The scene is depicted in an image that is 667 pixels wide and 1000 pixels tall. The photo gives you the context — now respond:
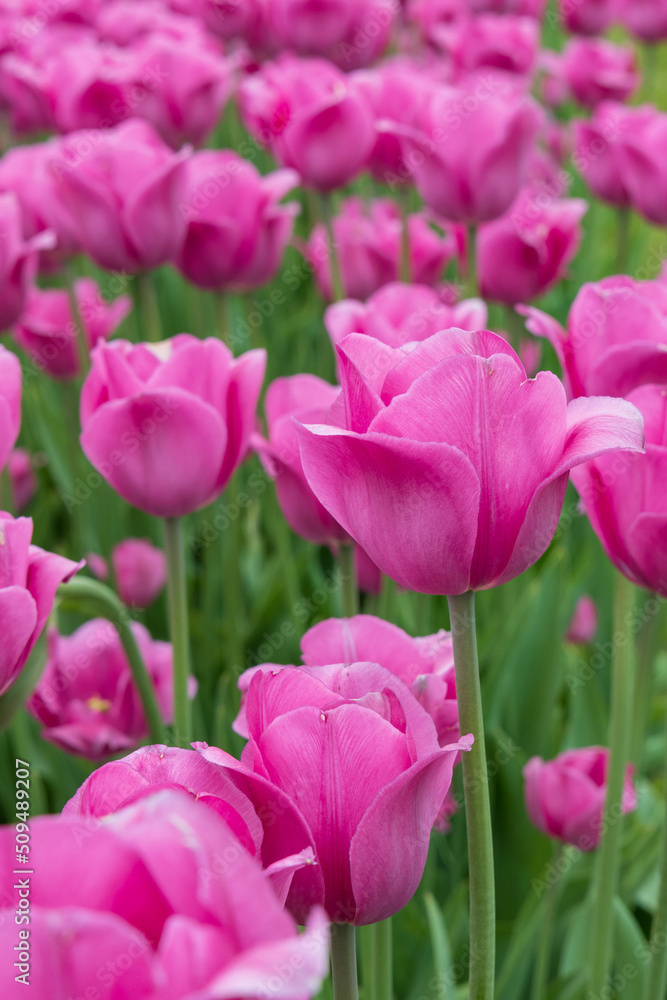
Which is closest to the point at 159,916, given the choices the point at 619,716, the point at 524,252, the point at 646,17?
the point at 619,716

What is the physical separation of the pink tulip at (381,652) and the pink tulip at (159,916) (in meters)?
0.22

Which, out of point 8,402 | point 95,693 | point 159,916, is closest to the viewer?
point 159,916

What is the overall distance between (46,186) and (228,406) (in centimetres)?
54

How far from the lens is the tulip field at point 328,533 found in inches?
13.4

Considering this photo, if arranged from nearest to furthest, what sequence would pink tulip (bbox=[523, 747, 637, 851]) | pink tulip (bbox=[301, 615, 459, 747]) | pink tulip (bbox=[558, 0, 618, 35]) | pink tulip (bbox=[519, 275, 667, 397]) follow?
pink tulip (bbox=[301, 615, 459, 747]) < pink tulip (bbox=[519, 275, 667, 397]) < pink tulip (bbox=[523, 747, 637, 851]) < pink tulip (bbox=[558, 0, 618, 35])

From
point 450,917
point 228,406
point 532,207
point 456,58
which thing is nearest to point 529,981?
point 450,917

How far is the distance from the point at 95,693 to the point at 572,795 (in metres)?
0.41

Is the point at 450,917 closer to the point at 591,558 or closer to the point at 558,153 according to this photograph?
the point at 591,558

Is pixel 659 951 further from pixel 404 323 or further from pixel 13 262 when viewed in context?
pixel 13 262

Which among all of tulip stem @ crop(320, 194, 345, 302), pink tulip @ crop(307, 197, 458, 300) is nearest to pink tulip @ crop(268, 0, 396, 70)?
pink tulip @ crop(307, 197, 458, 300)

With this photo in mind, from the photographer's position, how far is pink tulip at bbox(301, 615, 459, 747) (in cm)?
47

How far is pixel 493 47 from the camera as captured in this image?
2.03 meters

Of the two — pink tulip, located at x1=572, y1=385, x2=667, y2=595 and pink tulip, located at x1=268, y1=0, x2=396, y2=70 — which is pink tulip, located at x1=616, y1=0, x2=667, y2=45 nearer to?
pink tulip, located at x1=268, y1=0, x2=396, y2=70

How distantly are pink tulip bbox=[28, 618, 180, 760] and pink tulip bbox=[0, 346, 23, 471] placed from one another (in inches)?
13.5
